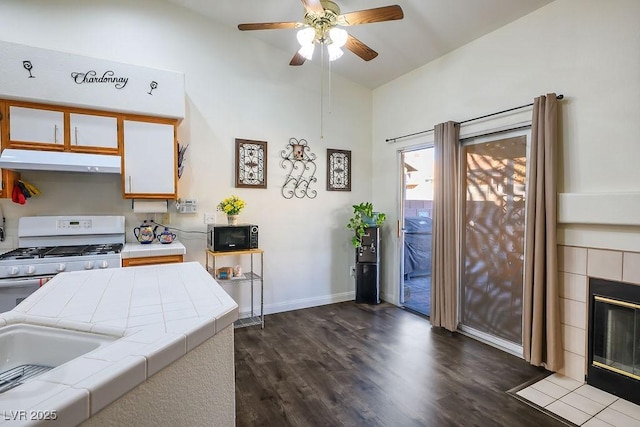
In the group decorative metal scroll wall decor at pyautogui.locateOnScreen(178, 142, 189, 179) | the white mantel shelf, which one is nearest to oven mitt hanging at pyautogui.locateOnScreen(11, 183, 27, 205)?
decorative metal scroll wall decor at pyautogui.locateOnScreen(178, 142, 189, 179)

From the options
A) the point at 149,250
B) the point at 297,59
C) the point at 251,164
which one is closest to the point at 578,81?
the point at 297,59

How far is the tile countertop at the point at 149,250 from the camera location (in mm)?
2807

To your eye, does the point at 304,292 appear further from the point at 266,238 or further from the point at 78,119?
the point at 78,119

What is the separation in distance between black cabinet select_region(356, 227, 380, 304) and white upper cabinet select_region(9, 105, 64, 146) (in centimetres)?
328

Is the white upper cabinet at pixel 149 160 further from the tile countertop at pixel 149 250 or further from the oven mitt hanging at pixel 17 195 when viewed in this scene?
the oven mitt hanging at pixel 17 195

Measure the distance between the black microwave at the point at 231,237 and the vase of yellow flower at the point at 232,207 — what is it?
0.61 feet

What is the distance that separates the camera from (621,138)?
2.22 metres

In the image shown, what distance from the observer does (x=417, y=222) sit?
4.12m

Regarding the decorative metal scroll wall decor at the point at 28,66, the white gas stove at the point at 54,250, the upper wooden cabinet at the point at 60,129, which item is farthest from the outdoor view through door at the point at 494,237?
the decorative metal scroll wall decor at the point at 28,66

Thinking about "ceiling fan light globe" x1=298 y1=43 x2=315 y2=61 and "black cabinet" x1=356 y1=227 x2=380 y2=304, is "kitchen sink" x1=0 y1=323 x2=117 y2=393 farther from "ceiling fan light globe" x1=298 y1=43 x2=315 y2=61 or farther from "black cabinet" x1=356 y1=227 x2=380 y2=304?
"black cabinet" x1=356 y1=227 x2=380 y2=304

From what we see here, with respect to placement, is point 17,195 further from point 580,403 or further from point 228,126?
point 580,403

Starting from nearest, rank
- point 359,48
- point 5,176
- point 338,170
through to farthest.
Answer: point 5,176, point 359,48, point 338,170

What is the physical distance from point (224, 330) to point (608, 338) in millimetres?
2726

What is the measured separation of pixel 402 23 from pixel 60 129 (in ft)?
10.5
